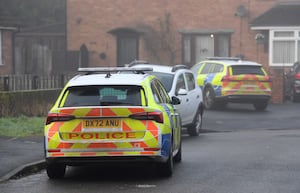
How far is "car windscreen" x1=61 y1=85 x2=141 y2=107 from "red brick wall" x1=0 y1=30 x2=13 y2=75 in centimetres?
2455

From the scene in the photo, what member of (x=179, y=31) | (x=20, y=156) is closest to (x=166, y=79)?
(x=20, y=156)

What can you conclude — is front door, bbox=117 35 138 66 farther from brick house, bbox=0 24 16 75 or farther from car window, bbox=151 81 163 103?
car window, bbox=151 81 163 103

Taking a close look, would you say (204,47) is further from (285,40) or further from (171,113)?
(171,113)

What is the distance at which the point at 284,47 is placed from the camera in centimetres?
3634

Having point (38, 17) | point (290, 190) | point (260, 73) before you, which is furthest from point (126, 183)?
point (38, 17)

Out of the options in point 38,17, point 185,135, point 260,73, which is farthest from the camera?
point 38,17

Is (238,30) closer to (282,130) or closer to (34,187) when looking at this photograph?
(282,130)

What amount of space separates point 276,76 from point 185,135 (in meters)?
11.7

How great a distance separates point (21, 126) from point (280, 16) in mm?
20923

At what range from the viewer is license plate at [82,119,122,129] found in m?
10.3

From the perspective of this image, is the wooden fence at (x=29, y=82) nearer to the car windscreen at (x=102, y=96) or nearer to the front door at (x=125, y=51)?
the car windscreen at (x=102, y=96)

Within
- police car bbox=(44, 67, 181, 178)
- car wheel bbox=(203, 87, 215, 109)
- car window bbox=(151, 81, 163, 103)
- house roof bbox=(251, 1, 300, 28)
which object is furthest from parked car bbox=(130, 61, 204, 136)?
house roof bbox=(251, 1, 300, 28)

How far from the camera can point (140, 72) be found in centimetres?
1222

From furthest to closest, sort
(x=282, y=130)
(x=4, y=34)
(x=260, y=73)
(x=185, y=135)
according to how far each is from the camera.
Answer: (x=4, y=34) < (x=260, y=73) < (x=282, y=130) < (x=185, y=135)
